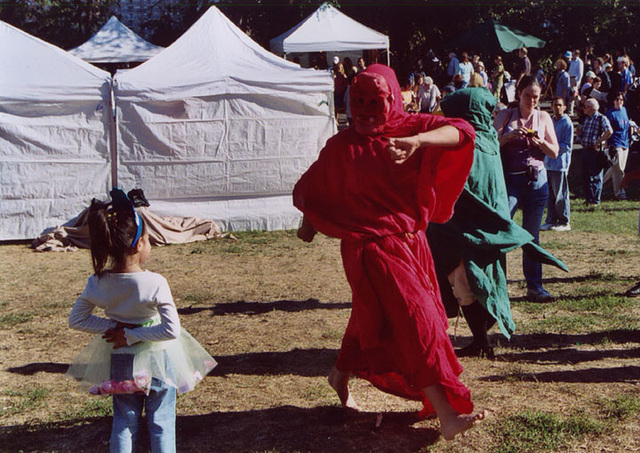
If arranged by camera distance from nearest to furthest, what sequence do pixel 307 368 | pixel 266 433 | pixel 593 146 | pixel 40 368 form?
pixel 266 433 → pixel 307 368 → pixel 40 368 → pixel 593 146

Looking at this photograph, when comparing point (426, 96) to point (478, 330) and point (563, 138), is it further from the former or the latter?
point (478, 330)

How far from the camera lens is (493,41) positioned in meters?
24.7

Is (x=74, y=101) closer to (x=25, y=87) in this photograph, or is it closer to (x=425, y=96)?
(x=25, y=87)

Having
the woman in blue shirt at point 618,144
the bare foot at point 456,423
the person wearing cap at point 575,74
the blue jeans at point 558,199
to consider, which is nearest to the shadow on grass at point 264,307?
the bare foot at point 456,423

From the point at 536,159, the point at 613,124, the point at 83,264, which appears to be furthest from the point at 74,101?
the point at 613,124

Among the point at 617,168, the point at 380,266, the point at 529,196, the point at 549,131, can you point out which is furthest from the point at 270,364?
the point at 617,168

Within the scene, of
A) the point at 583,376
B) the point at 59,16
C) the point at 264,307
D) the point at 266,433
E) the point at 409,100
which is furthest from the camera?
the point at 59,16

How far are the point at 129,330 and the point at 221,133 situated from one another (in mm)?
7850

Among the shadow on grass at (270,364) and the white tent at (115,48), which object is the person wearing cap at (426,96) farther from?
the shadow on grass at (270,364)

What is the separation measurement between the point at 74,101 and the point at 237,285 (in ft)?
13.8

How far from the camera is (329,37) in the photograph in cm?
2158

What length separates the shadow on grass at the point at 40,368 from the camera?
18.1ft

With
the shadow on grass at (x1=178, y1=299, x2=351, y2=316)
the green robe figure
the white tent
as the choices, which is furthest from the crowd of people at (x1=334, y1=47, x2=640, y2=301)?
the white tent

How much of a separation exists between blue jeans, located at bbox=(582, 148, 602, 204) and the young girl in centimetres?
1020
